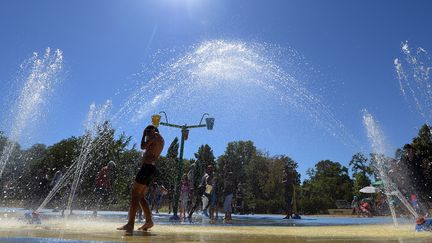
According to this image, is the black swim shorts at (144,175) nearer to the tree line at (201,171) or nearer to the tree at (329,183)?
the tree line at (201,171)

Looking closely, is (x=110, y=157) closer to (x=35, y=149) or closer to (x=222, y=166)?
(x=35, y=149)

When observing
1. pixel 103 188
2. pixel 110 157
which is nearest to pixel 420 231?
pixel 103 188

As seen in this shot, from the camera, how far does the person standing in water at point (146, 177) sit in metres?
6.73

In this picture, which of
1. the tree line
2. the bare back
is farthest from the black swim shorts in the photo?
the tree line

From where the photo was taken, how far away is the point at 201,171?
7850cm

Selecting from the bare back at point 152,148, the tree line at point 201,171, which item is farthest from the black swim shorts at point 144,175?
the tree line at point 201,171

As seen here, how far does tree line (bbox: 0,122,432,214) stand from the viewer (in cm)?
2054

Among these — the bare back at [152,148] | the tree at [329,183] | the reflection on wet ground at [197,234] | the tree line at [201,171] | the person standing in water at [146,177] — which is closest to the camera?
the reflection on wet ground at [197,234]

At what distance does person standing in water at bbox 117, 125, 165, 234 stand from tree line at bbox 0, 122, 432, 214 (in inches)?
274

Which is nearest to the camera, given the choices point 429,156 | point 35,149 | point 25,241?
point 25,241

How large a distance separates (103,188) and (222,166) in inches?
2796

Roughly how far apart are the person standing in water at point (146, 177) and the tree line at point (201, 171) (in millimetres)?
6968

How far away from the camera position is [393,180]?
11266 millimetres

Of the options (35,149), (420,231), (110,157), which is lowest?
(420,231)
